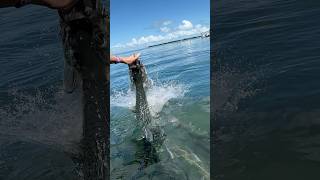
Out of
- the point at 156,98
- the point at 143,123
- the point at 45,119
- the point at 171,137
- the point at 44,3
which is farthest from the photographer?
the point at 156,98

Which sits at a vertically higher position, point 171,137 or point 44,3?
point 44,3

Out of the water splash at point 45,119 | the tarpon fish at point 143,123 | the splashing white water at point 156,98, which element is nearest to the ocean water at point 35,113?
the water splash at point 45,119

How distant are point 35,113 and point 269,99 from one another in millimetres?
5423

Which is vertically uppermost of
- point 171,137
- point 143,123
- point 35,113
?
point 35,113

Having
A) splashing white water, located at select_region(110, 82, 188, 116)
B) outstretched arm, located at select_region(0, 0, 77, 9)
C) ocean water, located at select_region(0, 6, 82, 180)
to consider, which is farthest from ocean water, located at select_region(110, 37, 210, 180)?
outstretched arm, located at select_region(0, 0, 77, 9)

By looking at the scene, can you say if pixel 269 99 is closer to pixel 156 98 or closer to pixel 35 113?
pixel 35 113

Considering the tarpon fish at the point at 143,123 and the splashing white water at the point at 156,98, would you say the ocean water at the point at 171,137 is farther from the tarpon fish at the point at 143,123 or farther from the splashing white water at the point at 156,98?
the tarpon fish at the point at 143,123

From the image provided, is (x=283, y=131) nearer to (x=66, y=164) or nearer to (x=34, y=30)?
(x=66, y=164)

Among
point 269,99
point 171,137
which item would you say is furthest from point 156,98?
point 269,99

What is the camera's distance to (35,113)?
31.4 feet

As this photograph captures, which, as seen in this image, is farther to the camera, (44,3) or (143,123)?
(143,123)

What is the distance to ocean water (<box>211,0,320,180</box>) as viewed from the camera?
24.2 feet

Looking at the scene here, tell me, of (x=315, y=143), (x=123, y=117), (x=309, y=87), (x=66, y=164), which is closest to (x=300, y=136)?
(x=315, y=143)

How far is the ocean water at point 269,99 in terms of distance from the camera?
737 cm
